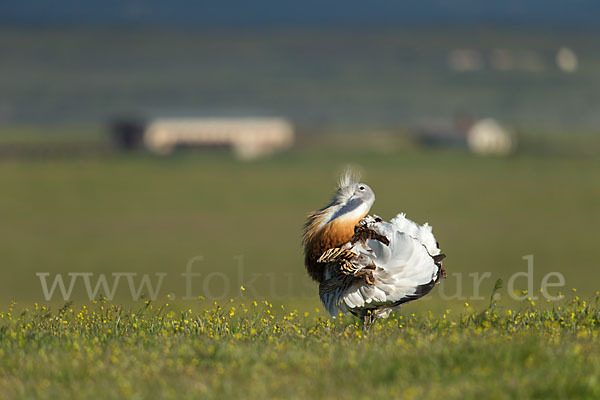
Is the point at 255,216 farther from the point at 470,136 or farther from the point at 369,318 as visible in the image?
the point at 470,136

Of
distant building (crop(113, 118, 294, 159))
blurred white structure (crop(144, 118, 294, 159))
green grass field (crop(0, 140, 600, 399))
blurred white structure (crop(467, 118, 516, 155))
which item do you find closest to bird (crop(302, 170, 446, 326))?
green grass field (crop(0, 140, 600, 399))

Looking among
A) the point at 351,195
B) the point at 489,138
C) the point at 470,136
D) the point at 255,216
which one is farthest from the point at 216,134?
the point at 351,195

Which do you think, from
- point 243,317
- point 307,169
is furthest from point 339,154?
point 243,317

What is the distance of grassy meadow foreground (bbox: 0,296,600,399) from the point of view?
687cm

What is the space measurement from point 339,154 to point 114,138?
47.5 meters

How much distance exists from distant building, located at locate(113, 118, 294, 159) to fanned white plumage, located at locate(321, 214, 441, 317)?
12051cm

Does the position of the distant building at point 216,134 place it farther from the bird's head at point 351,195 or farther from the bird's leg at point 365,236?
the bird's leg at point 365,236

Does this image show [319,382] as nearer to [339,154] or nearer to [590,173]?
[590,173]

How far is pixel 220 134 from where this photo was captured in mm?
138375

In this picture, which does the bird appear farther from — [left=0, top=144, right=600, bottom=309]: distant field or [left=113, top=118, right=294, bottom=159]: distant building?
[left=113, top=118, right=294, bottom=159]: distant building

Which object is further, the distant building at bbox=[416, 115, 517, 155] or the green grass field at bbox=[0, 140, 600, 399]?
the distant building at bbox=[416, 115, 517, 155]

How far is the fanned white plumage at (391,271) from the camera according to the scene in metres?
10.1

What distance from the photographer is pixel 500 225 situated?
55688mm

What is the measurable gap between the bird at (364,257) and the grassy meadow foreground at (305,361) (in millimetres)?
515
